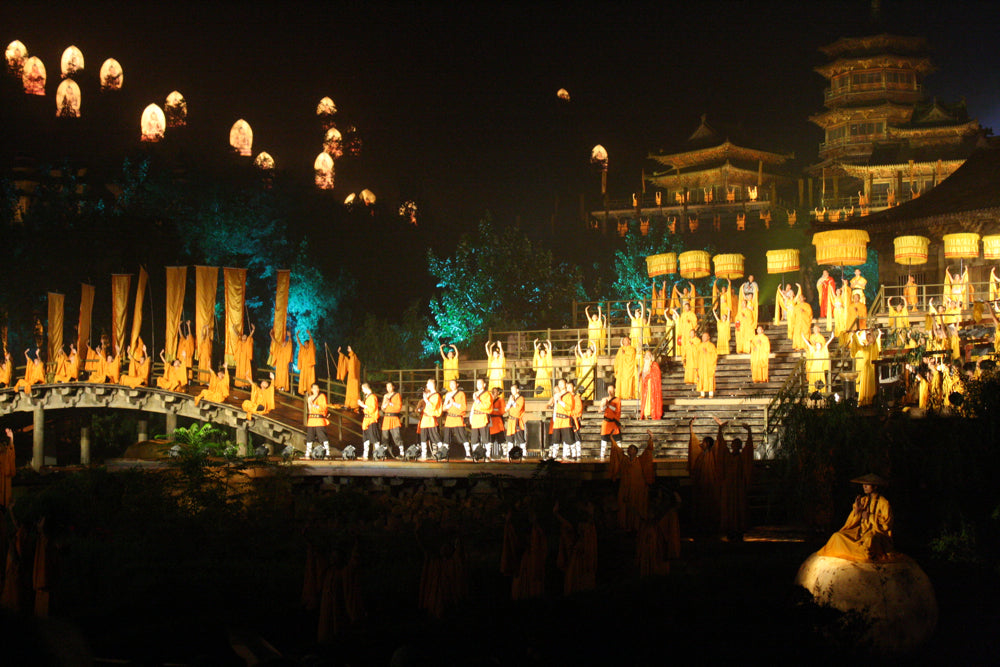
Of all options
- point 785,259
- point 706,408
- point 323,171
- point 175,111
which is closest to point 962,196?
point 785,259

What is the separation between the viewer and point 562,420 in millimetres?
16984

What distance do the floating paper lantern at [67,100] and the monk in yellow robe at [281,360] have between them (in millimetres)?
20872

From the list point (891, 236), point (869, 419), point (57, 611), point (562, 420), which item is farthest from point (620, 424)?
point (891, 236)

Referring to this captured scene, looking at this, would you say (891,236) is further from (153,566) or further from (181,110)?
(181,110)

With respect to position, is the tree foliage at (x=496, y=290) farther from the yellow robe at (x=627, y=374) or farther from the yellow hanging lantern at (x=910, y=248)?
the yellow hanging lantern at (x=910, y=248)

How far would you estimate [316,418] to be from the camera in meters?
18.8

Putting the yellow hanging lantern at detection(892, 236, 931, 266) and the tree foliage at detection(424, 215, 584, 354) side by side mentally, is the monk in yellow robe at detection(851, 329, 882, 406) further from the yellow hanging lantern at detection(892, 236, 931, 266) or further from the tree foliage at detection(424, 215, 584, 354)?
the tree foliage at detection(424, 215, 584, 354)

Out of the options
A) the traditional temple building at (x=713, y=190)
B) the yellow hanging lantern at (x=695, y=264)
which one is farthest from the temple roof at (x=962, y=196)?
the traditional temple building at (x=713, y=190)

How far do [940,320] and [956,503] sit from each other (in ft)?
21.8

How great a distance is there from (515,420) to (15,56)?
29.3 metres

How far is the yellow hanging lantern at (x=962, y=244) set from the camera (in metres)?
21.1

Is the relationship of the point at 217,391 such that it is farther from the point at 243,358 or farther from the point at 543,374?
the point at 543,374

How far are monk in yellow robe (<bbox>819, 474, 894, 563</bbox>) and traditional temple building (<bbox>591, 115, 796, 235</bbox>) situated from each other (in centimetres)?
3065

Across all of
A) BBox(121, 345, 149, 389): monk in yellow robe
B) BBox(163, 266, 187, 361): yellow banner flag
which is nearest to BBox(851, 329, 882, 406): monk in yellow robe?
BBox(163, 266, 187, 361): yellow banner flag
